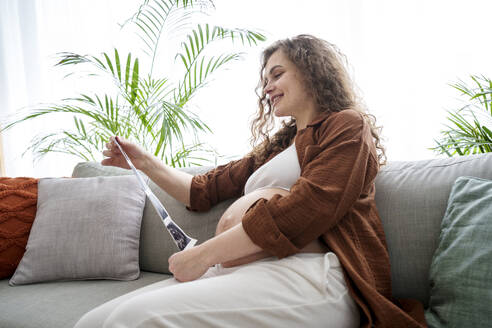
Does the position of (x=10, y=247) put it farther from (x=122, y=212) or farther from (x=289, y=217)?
(x=289, y=217)

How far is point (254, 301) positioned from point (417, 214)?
0.57m

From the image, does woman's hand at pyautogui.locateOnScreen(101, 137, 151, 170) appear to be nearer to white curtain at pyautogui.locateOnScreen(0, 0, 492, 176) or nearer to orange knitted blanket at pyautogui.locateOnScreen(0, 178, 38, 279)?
orange knitted blanket at pyautogui.locateOnScreen(0, 178, 38, 279)

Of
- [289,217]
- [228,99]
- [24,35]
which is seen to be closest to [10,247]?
[289,217]

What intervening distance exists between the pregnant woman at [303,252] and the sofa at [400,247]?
81 millimetres

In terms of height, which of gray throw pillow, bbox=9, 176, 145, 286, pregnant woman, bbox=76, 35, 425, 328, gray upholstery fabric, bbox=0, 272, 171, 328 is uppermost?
pregnant woman, bbox=76, 35, 425, 328

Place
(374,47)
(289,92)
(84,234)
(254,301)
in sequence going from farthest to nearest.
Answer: (374,47) → (84,234) → (289,92) → (254,301)

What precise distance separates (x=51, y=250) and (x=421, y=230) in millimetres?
1266

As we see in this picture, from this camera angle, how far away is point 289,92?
4.12ft

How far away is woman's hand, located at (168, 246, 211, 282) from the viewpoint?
0.92 meters

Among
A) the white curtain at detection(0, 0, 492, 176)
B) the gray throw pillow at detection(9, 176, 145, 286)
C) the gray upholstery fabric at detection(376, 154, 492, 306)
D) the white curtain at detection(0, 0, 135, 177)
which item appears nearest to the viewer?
the gray upholstery fabric at detection(376, 154, 492, 306)

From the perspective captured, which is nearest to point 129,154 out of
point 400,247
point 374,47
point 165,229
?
point 165,229

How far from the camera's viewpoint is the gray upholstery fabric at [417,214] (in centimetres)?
101

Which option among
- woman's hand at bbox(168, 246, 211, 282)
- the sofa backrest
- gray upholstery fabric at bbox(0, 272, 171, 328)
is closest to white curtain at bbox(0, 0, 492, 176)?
the sofa backrest

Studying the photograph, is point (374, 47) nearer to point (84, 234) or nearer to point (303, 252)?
point (303, 252)
